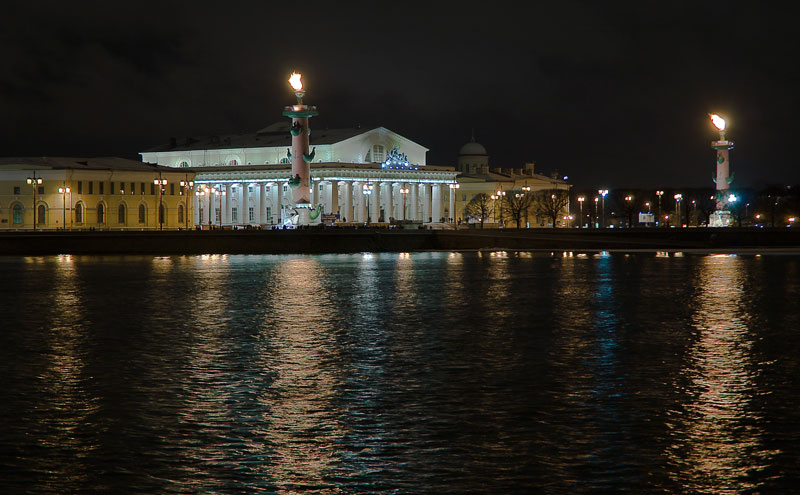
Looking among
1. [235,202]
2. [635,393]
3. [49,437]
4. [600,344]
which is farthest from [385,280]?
[235,202]

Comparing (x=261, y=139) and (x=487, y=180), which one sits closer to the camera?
(x=261, y=139)

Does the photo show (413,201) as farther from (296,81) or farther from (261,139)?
(296,81)

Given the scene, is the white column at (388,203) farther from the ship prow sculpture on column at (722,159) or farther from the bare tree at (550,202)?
the ship prow sculpture on column at (722,159)

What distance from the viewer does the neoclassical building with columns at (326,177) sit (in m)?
128

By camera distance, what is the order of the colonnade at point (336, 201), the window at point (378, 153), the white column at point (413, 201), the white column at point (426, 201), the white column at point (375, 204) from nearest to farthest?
the colonnade at point (336, 201) → the white column at point (375, 204) → the window at point (378, 153) → the white column at point (413, 201) → the white column at point (426, 201)

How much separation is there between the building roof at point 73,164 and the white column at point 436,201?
3249 centimetres

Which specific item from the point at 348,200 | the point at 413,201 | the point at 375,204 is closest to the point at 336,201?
the point at 348,200

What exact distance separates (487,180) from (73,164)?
61.9 meters

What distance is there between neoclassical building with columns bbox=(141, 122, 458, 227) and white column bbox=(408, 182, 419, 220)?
0.10m

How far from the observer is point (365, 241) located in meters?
79.1

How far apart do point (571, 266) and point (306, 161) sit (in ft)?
155

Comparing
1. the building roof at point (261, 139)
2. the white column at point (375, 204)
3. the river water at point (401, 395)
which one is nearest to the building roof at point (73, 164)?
the building roof at point (261, 139)

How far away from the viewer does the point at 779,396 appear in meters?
14.4

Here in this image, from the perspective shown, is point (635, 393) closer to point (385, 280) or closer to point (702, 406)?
point (702, 406)
